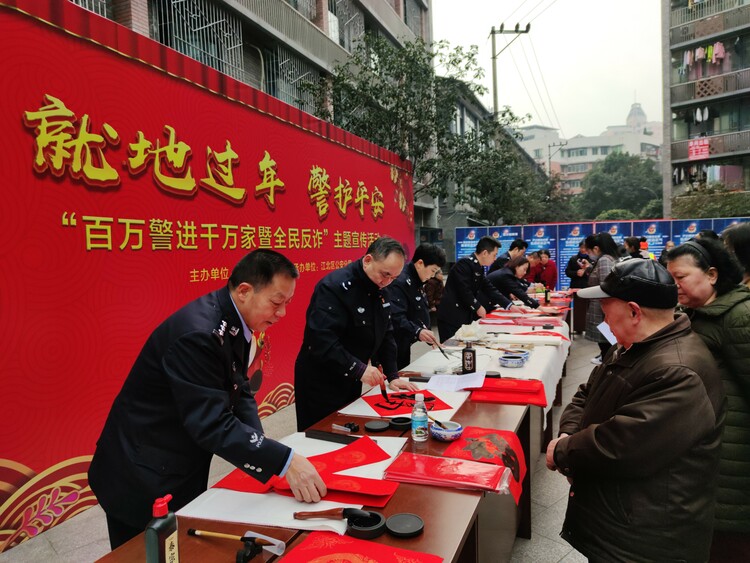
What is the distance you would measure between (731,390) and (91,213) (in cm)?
311

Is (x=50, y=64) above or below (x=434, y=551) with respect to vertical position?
above

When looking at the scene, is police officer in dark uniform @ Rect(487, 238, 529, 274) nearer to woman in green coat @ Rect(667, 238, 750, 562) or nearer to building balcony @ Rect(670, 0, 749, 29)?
woman in green coat @ Rect(667, 238, 750, 562)

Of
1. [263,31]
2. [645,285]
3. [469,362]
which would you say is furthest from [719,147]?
[645,285]

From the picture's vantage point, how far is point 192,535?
4.03 ft

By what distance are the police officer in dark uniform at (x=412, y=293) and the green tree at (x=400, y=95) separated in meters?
4.55

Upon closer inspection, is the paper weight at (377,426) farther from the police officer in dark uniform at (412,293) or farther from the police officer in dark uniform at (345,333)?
the police officer in dark uniform at (412,293)

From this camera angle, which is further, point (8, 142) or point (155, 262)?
point (155, 262)

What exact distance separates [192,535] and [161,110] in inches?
111

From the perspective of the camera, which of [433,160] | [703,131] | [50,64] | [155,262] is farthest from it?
[703,131]

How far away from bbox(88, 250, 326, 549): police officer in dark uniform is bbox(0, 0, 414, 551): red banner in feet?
4.28

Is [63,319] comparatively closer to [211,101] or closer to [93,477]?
[93,477]

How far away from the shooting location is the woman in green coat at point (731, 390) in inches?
63.2

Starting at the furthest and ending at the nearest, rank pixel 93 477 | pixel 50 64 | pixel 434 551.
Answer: pixel 50 64 → pixel 93 477 → pixel 434 551

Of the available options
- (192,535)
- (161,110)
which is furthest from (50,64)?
(192,535)
